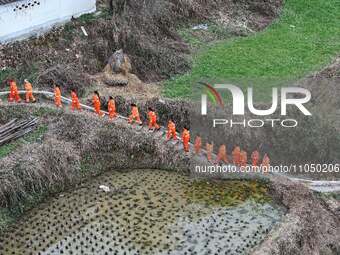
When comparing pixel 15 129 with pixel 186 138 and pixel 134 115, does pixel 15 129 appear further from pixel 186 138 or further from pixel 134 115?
pixel 186 138

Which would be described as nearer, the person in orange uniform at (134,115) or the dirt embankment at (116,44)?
the person in orange uniform at (134,115)

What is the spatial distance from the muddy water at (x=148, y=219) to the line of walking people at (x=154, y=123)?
987 mm

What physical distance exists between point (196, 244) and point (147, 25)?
596 inches

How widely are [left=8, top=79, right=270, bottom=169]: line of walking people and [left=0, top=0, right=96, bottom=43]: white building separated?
3030 millimetres

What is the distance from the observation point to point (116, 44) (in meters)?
32.0

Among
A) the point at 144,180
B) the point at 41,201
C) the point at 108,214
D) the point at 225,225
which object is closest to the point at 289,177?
the point at 225,225

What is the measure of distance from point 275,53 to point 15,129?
47.2ft

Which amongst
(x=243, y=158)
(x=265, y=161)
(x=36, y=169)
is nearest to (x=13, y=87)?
(x=36, y=169)

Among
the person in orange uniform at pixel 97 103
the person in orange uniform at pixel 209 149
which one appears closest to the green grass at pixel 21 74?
the person in orange uniform at pixel 97 103

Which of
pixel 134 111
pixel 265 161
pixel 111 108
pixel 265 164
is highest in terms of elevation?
pixel 111 108

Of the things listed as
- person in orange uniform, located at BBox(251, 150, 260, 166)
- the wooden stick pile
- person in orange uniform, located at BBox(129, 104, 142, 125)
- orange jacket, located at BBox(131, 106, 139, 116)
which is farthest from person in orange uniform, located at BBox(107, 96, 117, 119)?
person in orange uniform, located at BBox(251, 150, 260, 166)

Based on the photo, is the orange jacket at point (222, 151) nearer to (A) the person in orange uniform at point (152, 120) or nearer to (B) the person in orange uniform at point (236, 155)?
(B) the person in orange uniform at point (236, 155)

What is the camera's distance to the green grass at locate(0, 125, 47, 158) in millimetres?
24688

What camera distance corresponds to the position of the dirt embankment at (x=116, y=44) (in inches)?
1159
